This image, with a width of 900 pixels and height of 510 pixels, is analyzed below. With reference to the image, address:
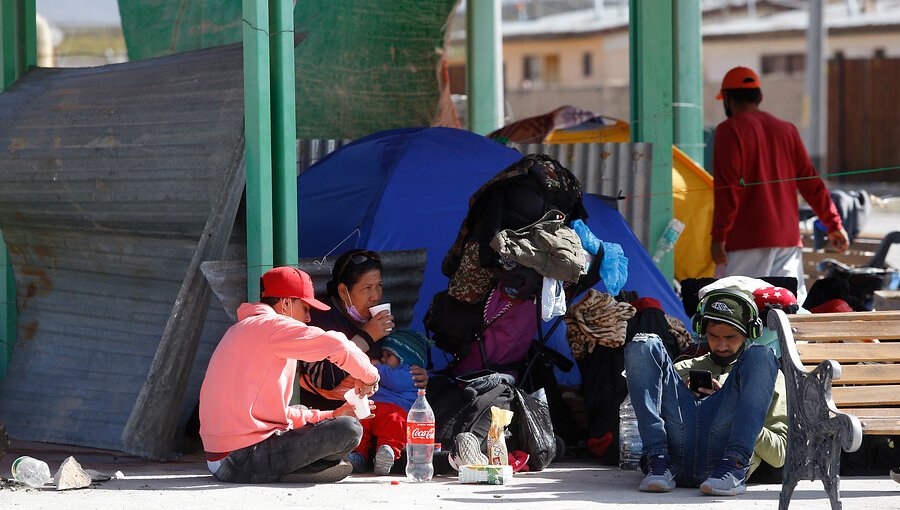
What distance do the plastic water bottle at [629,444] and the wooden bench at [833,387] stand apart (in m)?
0.96

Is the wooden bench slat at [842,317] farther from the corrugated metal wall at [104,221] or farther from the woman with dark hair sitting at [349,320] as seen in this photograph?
the corrugated metal wall at [104,221]

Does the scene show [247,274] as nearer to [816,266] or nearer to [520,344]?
[520,344]

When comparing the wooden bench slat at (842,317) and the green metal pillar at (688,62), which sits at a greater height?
the green metal pillar at (688,62)

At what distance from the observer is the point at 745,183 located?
8859 millimetres

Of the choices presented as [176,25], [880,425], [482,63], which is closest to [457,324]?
[880,425]

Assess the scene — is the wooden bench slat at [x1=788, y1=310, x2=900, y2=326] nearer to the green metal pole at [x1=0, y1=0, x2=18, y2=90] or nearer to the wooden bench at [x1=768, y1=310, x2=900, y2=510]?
the wooden bench at [x1=768, y1=310, x2=900, y2=510]

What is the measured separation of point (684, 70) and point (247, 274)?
488 centimetres

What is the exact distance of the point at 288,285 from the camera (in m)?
6.17

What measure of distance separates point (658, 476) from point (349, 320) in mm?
1680

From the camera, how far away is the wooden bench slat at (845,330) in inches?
232

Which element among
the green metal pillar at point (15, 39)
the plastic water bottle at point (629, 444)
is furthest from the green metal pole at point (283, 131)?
the green metal pillar at point (15, 39)

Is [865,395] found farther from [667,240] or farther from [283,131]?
[667,240]

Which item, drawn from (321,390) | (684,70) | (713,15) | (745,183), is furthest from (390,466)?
(713,15)

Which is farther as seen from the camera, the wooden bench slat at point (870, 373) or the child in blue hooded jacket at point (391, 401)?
the child in blue hooded jacket at point (391, 401)
